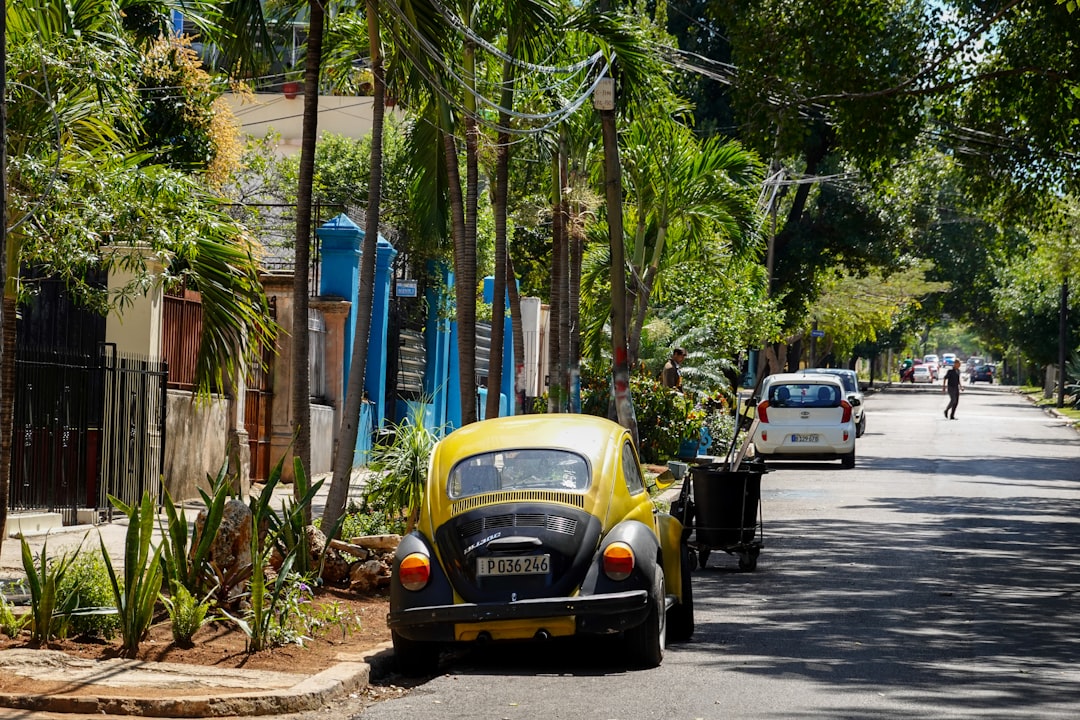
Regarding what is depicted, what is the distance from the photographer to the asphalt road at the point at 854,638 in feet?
25.5

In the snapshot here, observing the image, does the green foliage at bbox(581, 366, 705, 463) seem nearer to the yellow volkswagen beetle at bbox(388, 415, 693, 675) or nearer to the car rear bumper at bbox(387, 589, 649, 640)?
the yellow volkswagen beetle at bbox(388, 415, 693, 675)

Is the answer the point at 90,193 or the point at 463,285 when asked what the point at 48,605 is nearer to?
the point at 90,193

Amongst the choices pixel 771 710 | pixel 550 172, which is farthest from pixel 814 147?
pixel 771 710

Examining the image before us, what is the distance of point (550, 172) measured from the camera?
21.8 m

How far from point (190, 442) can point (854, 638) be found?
1028 cm

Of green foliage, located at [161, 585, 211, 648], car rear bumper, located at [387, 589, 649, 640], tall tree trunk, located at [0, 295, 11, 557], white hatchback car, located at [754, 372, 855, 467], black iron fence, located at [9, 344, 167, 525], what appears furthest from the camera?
white hatchback car, located at [754, 372, 855, 467]

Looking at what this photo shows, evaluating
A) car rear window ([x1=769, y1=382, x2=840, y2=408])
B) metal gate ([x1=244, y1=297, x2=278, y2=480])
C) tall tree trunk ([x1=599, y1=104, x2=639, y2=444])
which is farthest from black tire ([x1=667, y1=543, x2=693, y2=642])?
car rear window ([x1=769, y1=382, x2=840, y2=408])

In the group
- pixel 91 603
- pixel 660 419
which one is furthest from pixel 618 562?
pixel 660 419

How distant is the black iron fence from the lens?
14414 mm

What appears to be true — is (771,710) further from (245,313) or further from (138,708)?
(245,313)

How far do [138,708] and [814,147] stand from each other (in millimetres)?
38531

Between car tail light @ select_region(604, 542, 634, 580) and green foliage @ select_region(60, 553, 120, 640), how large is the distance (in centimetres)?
292

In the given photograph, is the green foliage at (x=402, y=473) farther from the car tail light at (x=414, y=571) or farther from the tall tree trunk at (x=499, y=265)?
the car tail light at (x=414, y=571)

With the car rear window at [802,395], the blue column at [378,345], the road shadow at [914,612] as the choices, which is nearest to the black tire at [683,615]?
the road shadow at [914,612]
